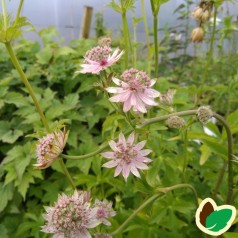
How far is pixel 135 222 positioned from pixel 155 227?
34mm

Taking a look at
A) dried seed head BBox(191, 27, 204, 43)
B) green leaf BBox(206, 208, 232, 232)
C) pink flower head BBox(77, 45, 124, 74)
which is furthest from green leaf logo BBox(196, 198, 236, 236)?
dried seed head BBox(191, 27, 204, 43)

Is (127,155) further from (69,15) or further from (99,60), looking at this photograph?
(69,15)

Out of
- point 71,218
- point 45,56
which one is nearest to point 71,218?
point 71,218

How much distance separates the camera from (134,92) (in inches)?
18.6

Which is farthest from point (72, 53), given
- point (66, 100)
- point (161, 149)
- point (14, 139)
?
point (161, 149)

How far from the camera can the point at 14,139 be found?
1074 millimetres

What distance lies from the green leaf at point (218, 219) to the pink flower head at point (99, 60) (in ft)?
0.75

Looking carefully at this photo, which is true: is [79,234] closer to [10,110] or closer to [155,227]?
[155,227]

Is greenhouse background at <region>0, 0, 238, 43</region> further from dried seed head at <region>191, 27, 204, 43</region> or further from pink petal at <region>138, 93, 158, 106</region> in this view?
pink petal at <region>138, 93, 158, 106</region>

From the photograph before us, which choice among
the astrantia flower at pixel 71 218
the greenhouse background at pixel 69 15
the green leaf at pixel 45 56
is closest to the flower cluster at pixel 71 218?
the astrantia flower at pixel 71 218

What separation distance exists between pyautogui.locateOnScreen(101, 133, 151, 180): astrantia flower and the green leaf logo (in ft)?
0.37

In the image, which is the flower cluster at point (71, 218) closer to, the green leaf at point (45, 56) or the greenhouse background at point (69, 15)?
the green leaf at point (45, 56)

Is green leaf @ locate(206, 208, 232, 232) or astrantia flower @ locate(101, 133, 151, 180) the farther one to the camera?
astrantia flower @ locate(101, 133, 151, 180)

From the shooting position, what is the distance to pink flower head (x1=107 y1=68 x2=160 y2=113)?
1.53 ft
